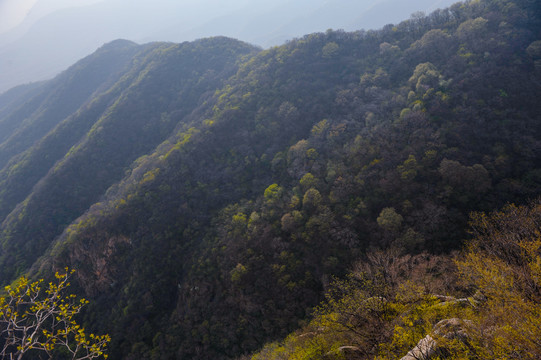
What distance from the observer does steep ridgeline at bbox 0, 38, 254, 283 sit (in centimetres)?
6938

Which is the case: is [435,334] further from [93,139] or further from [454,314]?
[93,139]

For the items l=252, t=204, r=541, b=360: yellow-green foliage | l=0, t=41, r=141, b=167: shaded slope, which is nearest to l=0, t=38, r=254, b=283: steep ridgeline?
l=0, t=41, r=141, b=167: shaded slope

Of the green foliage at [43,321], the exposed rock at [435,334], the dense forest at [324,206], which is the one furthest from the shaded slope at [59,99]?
the exposed rock at [435,334]

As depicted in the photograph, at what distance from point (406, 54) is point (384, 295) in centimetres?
6729

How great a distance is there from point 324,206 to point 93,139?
81.8 meters

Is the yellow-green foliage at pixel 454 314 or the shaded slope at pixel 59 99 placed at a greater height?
the shaded slope at pixel 59 99

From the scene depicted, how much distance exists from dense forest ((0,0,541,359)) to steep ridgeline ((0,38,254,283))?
0.73 m

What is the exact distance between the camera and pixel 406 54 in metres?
66.9

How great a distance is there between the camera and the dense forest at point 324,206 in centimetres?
2220

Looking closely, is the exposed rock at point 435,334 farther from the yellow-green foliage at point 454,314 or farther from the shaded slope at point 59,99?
the shaded slope at point 59,99

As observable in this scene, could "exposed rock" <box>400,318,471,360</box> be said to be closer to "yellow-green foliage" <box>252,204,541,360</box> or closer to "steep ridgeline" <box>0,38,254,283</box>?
"yellow-green foliage" <box>252,204,541,360</box>

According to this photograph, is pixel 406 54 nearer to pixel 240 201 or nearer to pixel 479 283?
pixel 240 201

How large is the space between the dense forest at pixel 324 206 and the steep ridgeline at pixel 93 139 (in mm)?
732

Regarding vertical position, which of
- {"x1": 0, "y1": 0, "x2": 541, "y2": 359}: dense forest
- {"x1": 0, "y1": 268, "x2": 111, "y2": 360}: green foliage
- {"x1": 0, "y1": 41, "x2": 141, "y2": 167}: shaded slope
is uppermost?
{"x1": 0, "y1": 41, "x2": 141, "y2": 167}: shaded slope
